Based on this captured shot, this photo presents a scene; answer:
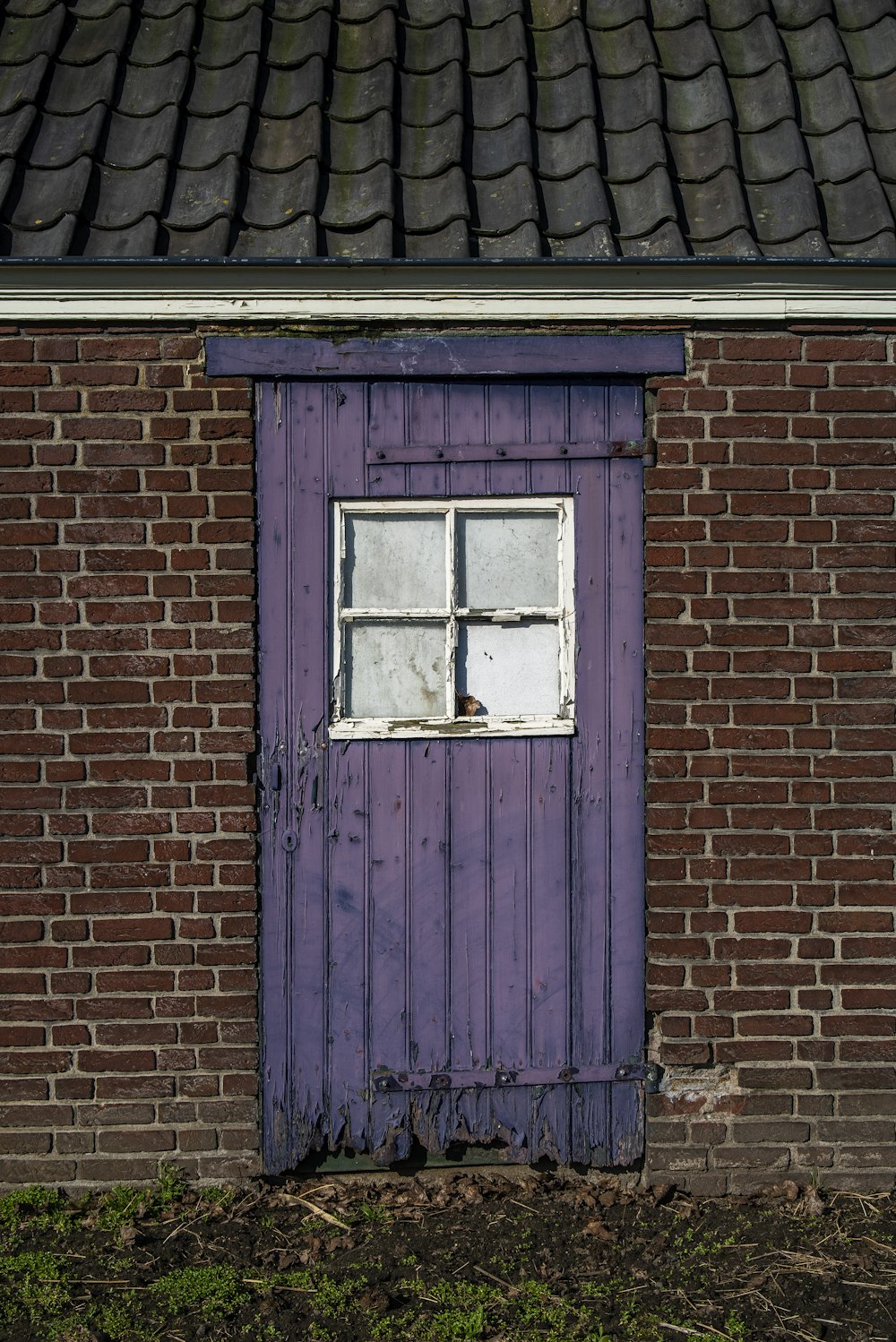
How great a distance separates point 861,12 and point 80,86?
284 centimetres

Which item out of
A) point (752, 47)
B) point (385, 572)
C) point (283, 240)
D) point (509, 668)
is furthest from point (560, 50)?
point (509, 668)

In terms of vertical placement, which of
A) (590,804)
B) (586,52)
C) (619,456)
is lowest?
(590,804)

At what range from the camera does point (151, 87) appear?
3.91 m

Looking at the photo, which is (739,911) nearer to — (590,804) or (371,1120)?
(590,804)

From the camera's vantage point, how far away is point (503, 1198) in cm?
378

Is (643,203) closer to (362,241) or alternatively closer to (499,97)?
(499,97)

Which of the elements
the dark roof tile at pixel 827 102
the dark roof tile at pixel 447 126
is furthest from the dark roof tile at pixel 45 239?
the dark roof tile at pixel 827 102

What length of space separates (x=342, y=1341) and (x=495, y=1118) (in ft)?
3.03

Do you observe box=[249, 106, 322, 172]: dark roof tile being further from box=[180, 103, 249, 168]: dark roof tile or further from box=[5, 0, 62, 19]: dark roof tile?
box=[5, 0, 62, 19]: dark roof tile

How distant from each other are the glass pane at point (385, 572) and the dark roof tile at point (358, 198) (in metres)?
0.94

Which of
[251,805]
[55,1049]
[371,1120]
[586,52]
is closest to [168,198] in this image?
[586,52]

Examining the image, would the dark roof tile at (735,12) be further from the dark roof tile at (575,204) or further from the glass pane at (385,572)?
the glass pane at (385,572)

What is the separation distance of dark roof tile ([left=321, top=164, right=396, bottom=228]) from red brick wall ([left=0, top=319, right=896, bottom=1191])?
25.6 inches

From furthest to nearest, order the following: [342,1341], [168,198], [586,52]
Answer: [586,52]
[168,198]
[342,1341]
